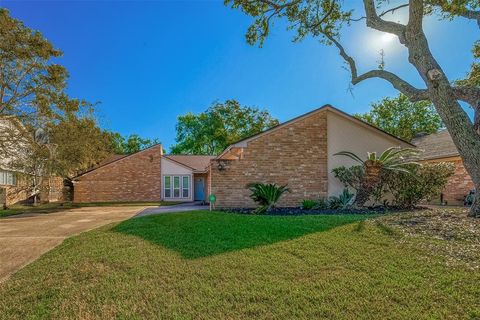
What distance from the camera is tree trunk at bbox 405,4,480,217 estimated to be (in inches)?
246

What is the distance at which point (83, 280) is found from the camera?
4062 mm

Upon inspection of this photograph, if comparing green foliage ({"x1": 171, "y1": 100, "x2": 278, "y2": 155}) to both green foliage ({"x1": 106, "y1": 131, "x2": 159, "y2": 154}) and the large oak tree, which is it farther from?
the large oak tree

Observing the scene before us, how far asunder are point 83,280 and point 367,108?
114 ft

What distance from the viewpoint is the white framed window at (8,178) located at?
21.2 m

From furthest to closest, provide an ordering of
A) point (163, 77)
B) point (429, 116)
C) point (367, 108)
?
point (367, 108)
point (429, 116)
point (163, 77)

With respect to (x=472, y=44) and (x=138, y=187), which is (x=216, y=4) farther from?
(x=138, y=187)

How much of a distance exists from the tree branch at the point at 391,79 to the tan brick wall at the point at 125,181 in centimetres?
1902

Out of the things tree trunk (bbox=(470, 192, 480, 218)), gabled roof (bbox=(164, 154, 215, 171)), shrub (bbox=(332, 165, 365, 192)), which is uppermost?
gabled roof (bbox=(164, 154, 215, 171))

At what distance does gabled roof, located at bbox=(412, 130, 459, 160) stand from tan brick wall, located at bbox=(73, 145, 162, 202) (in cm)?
2010

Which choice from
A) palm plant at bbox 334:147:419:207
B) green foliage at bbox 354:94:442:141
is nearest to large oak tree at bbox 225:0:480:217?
palm plant at bbox 334:147:419:207

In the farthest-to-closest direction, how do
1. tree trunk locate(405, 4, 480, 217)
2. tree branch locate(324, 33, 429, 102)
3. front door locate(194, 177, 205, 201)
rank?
front door locate(194, 177, 205, 201)
tree branch locate(324, 33, 429, 102)
tree trunk locate(405, 4, 480, 217)

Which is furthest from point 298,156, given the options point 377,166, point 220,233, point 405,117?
point 405,117

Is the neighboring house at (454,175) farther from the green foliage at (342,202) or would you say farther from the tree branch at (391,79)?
the tree branch at (391,79)

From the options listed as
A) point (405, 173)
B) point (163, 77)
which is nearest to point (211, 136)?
point (163, 77)
